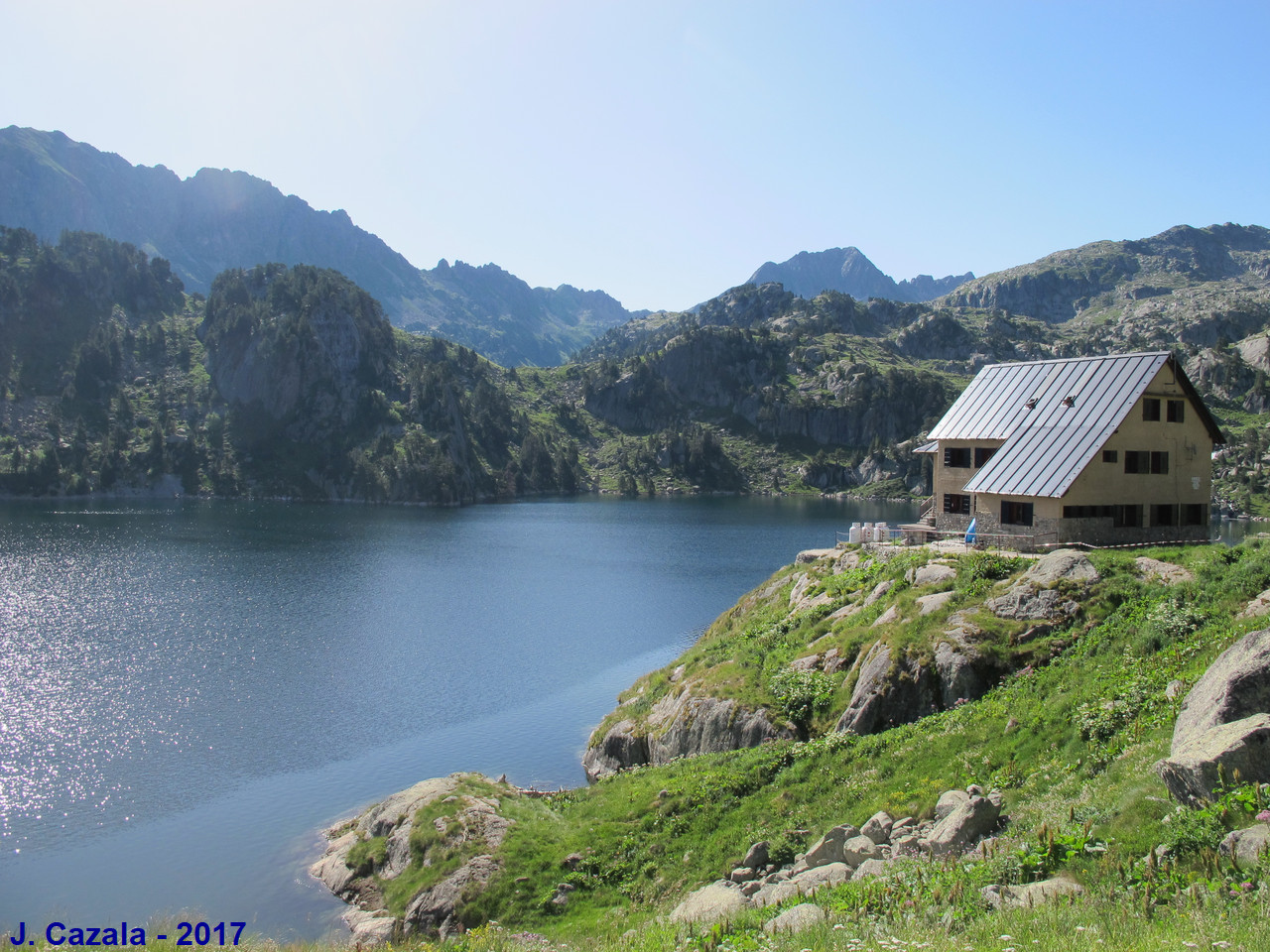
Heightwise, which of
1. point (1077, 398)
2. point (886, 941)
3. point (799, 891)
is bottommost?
point (799, 891)

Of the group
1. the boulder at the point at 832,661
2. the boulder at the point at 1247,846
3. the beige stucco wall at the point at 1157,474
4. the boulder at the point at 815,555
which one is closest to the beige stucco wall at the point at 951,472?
the beige stucco wall at the point at 1157,474

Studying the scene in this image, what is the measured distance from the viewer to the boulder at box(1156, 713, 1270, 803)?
47.6ft

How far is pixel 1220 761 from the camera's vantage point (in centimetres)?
1477

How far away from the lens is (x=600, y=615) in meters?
82.8

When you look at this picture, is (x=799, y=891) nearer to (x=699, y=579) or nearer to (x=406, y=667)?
(x=406, y=667)

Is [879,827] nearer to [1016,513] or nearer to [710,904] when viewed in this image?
[710,904]

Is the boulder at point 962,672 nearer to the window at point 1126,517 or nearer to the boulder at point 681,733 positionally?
the boulder at point 681,733

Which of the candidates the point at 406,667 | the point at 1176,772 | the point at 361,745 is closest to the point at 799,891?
the point at 1176,772

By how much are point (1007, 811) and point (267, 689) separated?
51982 mm

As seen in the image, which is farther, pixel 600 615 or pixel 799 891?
pixel 600 615

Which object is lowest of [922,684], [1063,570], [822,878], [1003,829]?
[822,878]

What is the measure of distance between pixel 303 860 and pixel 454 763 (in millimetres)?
11374

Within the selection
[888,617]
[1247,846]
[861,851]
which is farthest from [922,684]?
[1247,846]

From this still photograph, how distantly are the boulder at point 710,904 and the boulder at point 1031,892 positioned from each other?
20.6 feet
